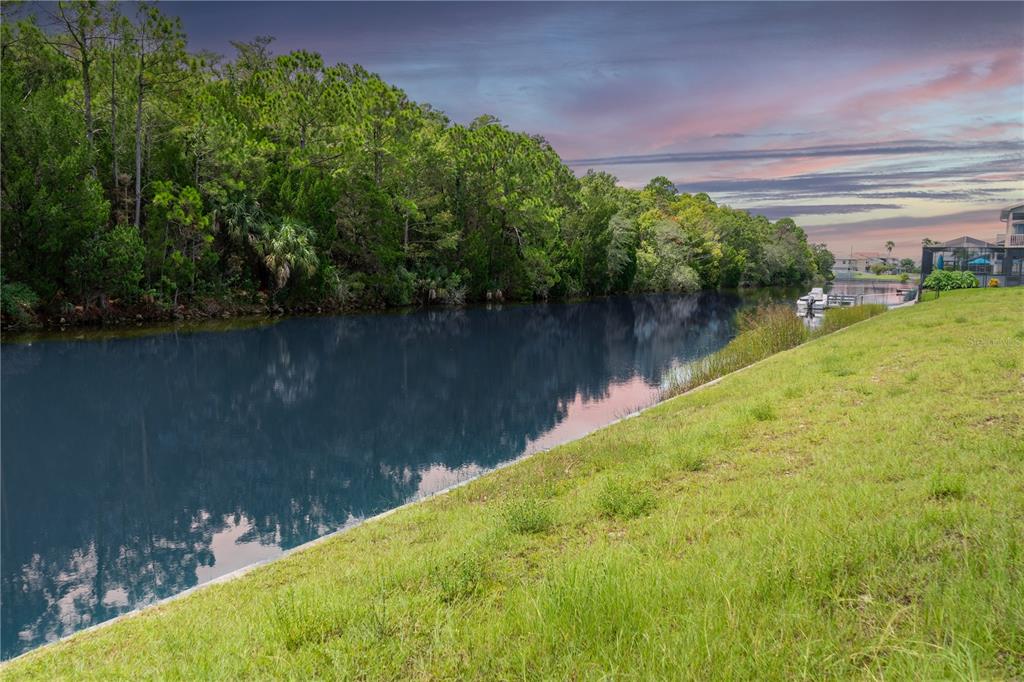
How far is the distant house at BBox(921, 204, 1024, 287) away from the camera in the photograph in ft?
194

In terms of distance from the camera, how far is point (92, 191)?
28344mm

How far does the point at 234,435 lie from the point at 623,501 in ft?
37.2

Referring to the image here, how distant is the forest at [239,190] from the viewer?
28.2m

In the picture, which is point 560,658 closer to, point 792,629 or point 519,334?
point 792,629

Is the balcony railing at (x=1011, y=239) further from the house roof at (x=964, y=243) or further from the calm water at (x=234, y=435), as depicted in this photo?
the calm water at (x=234, y=435)

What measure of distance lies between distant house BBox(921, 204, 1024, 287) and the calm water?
4510 cm

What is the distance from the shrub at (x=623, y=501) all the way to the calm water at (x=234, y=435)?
4.47 metres

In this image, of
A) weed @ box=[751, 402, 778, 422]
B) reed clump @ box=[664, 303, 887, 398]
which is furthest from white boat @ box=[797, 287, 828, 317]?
weed @ box=[751, 402, 778, 422]

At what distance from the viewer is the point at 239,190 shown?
3750cm

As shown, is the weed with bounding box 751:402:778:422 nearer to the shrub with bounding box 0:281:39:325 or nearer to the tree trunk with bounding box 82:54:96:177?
the shrub with bounding box 0:281:39:325

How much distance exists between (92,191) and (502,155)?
28433 millimetres

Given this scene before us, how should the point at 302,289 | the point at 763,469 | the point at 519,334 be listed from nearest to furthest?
the point at 763,469
the point at 519,334
the point at 302,289

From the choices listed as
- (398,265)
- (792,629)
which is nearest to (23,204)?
(398,265)

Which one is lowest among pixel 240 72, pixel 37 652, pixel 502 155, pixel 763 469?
pixel 37 652
